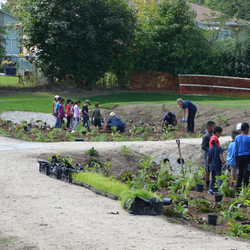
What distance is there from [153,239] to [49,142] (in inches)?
348

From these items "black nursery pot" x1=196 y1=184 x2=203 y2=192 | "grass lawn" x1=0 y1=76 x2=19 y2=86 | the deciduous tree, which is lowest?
"black nursery pot" x1=196 y1=184 x2=203 y2=192

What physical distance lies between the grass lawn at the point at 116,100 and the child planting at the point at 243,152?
10566mm

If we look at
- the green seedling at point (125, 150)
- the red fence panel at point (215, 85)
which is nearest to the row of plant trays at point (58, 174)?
the green seedling at point (125, 150)

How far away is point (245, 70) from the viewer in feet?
95.7

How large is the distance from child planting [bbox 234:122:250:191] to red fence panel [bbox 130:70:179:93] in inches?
864

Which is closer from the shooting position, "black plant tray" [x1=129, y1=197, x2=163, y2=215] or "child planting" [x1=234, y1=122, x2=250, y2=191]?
"black plant tray" [x1=129, y1=197, x2=163, y2=215]

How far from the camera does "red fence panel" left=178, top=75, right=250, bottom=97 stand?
25.2m

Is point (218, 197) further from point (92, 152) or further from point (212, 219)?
point (92, 152)

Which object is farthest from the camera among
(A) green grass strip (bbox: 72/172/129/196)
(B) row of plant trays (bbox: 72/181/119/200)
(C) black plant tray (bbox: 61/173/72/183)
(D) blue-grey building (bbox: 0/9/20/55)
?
(D) blue-grey building (bbox: 0/9/20/55)

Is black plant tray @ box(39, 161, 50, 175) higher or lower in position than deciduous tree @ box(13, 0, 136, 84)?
lower

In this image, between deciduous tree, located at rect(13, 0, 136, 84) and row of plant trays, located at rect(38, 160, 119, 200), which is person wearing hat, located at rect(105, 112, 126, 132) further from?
deciduous tree, located at rect(13, 0, 136, 84)

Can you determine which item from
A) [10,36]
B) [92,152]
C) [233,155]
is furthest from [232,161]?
[10,36]

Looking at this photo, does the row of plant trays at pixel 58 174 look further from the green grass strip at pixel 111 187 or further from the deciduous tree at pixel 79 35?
the deciduous tree at pixel 79 35

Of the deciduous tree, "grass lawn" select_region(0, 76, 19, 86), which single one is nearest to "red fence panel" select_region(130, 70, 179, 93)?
the deciduous tree
